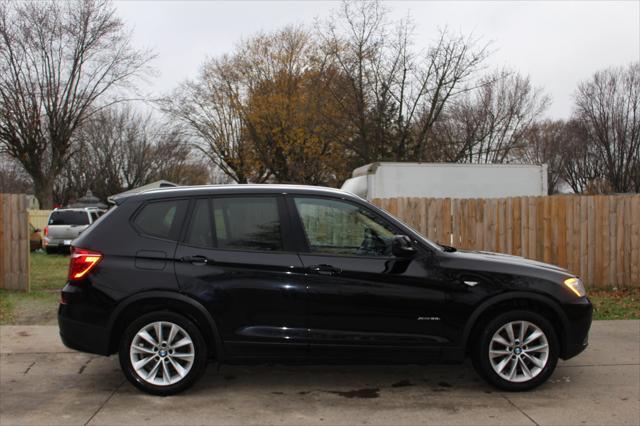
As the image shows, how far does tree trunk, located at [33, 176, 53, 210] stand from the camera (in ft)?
118

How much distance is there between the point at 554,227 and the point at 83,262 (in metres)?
8.88

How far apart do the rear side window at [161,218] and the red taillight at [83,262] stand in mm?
445

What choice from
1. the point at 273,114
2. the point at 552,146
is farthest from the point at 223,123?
the point at 552,146

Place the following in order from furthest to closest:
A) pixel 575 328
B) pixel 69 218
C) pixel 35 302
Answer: pixel 69 218 → pixel 35 302 → pixel 575 328

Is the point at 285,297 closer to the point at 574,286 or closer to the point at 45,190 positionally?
the point at 574,286

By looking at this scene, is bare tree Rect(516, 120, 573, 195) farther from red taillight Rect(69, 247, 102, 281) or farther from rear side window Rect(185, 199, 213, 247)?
red taillight Rect(69, 247, 102, 281)

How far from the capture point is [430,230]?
1124 cm

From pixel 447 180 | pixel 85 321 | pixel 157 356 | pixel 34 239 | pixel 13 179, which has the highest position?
pixel 13 179

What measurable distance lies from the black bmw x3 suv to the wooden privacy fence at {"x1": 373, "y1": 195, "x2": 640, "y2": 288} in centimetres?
605

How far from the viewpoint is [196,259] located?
196 inches

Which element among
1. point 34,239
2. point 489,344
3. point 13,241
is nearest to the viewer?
point 489,344

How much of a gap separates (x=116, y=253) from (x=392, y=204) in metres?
7.04

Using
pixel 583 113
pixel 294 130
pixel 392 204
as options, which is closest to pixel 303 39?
pixel 294 130

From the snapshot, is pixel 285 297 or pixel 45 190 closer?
pixel 285 297
